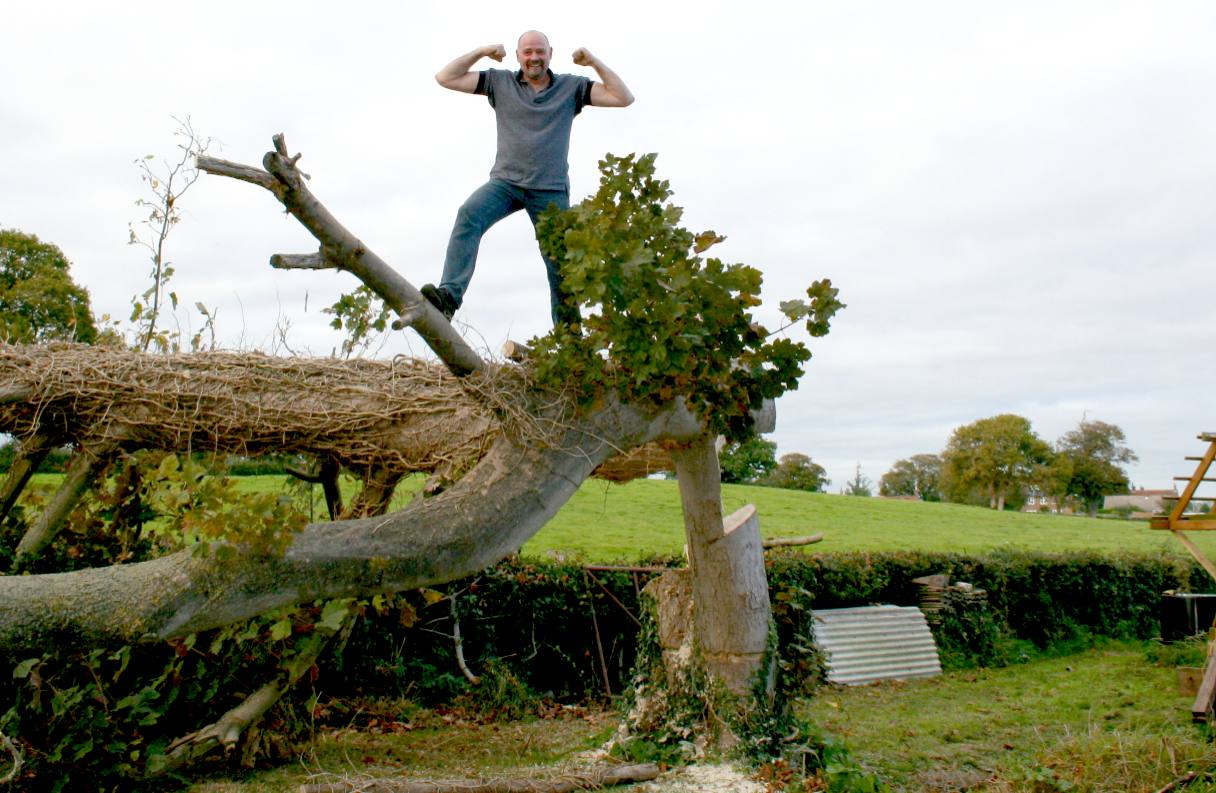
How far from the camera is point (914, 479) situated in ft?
309

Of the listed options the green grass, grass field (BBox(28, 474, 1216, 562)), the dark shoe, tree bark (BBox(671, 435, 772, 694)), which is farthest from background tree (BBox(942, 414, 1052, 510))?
the dark shoe

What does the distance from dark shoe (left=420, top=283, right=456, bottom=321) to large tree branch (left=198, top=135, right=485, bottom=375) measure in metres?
0.16

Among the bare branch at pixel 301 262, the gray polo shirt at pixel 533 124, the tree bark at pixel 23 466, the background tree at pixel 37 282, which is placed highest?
the background tree at pixel 37 282

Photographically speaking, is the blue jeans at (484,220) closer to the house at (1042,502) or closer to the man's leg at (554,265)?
the man's leg at (554,265)

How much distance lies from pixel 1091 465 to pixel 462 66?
84606 mm

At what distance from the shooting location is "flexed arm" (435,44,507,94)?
5219 mm

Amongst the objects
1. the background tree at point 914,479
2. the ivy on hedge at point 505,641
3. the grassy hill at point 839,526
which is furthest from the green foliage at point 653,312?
the background tree at point 914,479

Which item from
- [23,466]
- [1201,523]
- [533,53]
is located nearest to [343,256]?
[533,53]

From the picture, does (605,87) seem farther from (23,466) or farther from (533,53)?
(23,466)

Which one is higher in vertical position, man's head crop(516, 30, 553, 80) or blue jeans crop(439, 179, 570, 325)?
man's head crop(516, 30, 553, 80)

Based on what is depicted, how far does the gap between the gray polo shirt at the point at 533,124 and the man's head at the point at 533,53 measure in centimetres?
9

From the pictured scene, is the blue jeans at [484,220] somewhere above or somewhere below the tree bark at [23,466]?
above

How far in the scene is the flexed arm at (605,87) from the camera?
5262 mm

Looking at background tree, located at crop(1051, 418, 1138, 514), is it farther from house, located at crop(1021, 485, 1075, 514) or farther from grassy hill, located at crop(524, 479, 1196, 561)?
grassy hill, located at crop(524, 479, 1196, 561)
